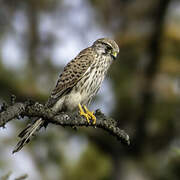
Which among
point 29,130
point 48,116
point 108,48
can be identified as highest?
point 108,48

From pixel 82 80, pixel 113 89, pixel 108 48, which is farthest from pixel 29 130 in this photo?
pixel 113 89

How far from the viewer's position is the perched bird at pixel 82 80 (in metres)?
6.59

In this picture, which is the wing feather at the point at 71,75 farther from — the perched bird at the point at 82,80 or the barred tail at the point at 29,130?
the barred tail at the point at 29,130

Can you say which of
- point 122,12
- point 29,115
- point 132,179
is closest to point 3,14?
point 122,12

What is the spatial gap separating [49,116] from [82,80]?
273cm

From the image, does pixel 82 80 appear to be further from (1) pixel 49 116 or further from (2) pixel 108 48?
(1) pixel 49 116

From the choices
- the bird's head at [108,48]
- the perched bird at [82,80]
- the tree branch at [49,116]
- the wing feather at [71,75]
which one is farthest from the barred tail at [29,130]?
the bird's head at [108,48]

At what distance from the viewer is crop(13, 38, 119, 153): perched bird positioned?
6.59m

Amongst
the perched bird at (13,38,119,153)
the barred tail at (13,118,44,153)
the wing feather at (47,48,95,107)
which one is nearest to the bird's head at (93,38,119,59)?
the perched bird at (13,38,119,153)

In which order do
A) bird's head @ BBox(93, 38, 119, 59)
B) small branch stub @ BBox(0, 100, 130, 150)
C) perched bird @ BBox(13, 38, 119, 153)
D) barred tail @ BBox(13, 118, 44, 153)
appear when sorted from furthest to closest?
bird's head @ BBox(93, 38, 119, 59) < perched bird @ BBox(13, 38, 119, 153) < barred tail @ BBox(13, 118, 44, 153) < small branch stub @ BBox(0, 100, 130, 150)

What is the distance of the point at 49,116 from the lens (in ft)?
13.5

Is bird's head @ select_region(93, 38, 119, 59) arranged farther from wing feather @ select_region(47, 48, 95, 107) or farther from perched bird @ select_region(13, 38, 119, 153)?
wing feather @ select_region(47, 48, 95, 107)

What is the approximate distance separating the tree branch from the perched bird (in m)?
1.43

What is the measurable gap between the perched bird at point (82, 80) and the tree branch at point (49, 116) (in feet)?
4.68
